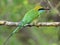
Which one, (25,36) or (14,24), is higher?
(14,24)

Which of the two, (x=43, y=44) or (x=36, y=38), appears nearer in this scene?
(x=43, y=44)

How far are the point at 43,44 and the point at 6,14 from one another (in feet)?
2.12

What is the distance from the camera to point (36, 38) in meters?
4.45

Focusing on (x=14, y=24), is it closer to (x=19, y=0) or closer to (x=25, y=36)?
(x=19, y=0)

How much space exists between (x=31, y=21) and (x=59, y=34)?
1.26 meters

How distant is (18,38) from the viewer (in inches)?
187

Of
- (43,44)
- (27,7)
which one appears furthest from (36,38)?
(27,7)

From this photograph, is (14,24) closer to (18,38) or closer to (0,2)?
(0,2)

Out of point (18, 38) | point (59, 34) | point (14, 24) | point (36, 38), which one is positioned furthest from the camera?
point (18, 38)

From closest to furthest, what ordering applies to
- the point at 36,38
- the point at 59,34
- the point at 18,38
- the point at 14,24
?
the point at 14,24 → the point at 59,34 → the point at 36,38 → the point at 18,38

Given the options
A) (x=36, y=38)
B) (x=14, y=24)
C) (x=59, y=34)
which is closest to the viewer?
(x=14, y=24)

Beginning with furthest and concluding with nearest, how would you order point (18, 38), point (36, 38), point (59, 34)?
point (18, 38) < point (36, 38) < point (59, 34)

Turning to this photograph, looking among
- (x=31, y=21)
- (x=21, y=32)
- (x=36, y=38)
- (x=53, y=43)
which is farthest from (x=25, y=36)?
(x=31, y=21)

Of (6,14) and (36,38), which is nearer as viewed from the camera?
(6,14)
